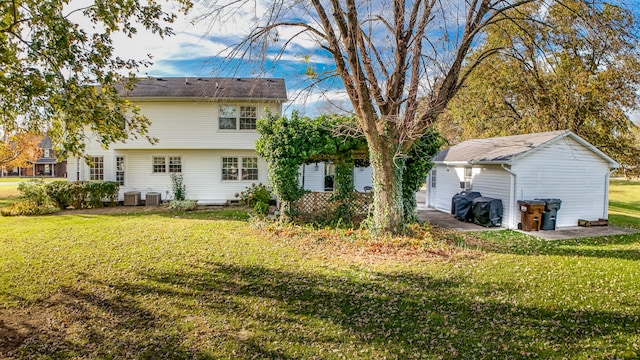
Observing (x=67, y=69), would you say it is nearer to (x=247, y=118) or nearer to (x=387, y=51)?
(x=387, y=51)

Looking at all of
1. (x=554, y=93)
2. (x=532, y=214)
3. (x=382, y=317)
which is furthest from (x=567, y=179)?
(x=382, y=317)

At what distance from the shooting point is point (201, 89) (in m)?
17.3

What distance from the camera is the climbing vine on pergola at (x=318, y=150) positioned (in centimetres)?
1147

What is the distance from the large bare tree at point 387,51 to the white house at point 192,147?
845 cm

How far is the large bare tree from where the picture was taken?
27.5ft

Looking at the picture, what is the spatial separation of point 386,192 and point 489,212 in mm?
5302

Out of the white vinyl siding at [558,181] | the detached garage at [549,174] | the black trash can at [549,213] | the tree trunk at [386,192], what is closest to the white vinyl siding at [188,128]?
the tree trunk at [386,192]

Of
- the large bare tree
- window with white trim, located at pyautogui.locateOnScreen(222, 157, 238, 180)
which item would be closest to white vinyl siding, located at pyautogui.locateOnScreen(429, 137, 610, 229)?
the large bare tree

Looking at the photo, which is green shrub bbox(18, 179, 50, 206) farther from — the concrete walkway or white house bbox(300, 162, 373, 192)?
the concrete walkway

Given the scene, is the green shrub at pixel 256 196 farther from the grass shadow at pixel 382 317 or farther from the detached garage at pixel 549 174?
the detached garage at pixel 549 174

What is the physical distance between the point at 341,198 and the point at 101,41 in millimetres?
8349

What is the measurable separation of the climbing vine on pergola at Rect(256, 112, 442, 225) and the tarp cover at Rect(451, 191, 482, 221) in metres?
2.98

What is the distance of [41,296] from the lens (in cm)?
575

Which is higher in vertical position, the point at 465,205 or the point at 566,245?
the point at 465,205
